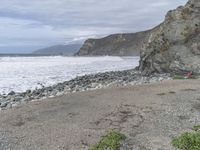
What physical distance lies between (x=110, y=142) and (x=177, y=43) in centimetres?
2200

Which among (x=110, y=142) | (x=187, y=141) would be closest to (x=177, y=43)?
(x=187, y=141)

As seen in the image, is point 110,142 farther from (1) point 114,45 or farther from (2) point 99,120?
(1) point 114,45

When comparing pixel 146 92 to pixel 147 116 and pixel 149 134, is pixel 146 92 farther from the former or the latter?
pixel 149 134

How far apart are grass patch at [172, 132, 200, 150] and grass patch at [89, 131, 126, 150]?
1386 mm

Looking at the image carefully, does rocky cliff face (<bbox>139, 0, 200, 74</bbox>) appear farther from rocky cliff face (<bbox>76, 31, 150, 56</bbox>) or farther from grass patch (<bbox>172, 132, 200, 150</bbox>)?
rocky cliff face (<bbox>76, 31, 150, 56</bbox>)

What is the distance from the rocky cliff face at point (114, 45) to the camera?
6511 inches

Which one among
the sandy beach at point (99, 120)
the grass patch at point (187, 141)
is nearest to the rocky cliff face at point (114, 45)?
the sandy beach at point (99, 120)

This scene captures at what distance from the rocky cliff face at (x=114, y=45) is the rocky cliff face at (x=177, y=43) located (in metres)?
126

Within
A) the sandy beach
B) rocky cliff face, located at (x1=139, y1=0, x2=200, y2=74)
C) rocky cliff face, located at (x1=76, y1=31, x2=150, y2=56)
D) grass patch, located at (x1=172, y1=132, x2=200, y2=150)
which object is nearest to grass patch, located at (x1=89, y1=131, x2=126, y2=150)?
the sandy beach

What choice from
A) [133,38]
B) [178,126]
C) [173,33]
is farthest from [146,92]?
[133,38]

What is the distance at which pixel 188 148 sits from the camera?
986 cm

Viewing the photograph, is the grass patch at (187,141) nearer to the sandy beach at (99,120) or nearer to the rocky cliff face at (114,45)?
the sandy beach at (99,120)

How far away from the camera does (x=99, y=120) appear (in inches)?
502

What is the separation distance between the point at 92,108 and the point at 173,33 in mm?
18650
